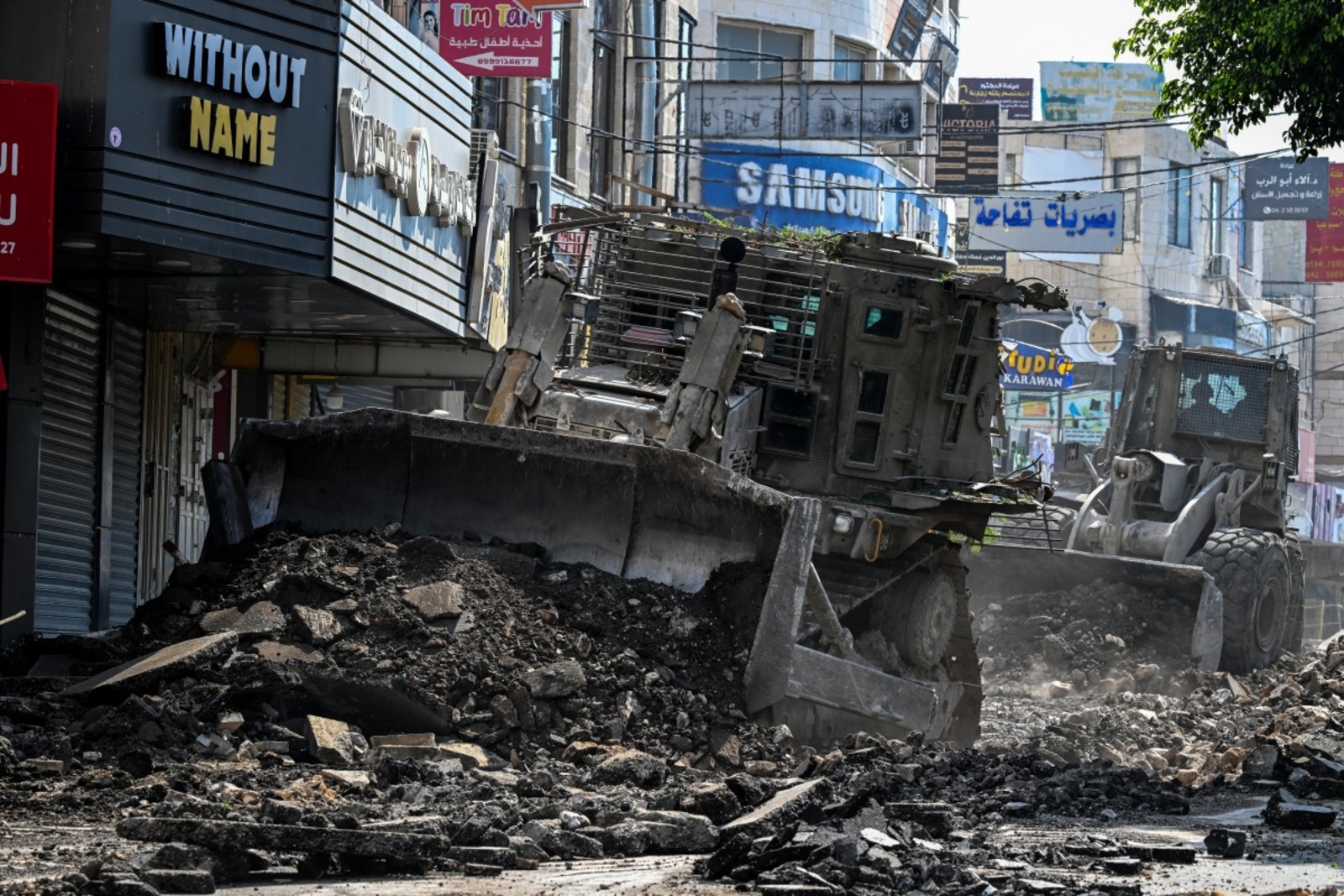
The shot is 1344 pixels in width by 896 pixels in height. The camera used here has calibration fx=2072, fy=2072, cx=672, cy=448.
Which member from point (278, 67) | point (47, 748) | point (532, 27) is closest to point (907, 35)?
point (532, 27)

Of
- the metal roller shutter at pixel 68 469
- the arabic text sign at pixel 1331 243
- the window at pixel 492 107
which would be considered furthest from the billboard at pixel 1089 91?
the metal roller shutter at pixel 68 469

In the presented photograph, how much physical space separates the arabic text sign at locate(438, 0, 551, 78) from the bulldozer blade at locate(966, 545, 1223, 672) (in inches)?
275

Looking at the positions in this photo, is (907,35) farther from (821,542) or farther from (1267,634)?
(821,542)

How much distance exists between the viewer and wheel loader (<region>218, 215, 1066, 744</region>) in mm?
12133

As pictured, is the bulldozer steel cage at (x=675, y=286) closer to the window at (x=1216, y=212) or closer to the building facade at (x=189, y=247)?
the building facade at (x=189, y=247)

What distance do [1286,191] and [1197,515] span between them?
123 feet

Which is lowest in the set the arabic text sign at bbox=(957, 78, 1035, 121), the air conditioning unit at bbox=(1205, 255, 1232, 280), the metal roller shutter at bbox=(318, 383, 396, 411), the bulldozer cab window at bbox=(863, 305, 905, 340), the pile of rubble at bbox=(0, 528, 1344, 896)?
the pile of rubble at bbox=(0, 528, 1344, 896)

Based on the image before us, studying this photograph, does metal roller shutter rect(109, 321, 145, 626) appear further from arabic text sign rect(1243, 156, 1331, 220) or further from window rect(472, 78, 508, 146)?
arabic text sign rect(1243, 156, 1331, 220)

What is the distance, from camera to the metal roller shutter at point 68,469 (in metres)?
16.1

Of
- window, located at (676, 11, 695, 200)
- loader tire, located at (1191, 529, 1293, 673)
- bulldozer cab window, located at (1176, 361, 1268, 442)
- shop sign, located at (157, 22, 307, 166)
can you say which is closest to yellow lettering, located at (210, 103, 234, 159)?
Result: shop sign, located at (157, 22, 307, 166)

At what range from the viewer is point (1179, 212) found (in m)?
65.4

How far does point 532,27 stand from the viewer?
21297 mm

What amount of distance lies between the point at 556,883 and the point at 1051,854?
2.24 m

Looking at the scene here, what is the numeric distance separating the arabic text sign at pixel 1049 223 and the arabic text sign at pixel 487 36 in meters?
31.6
